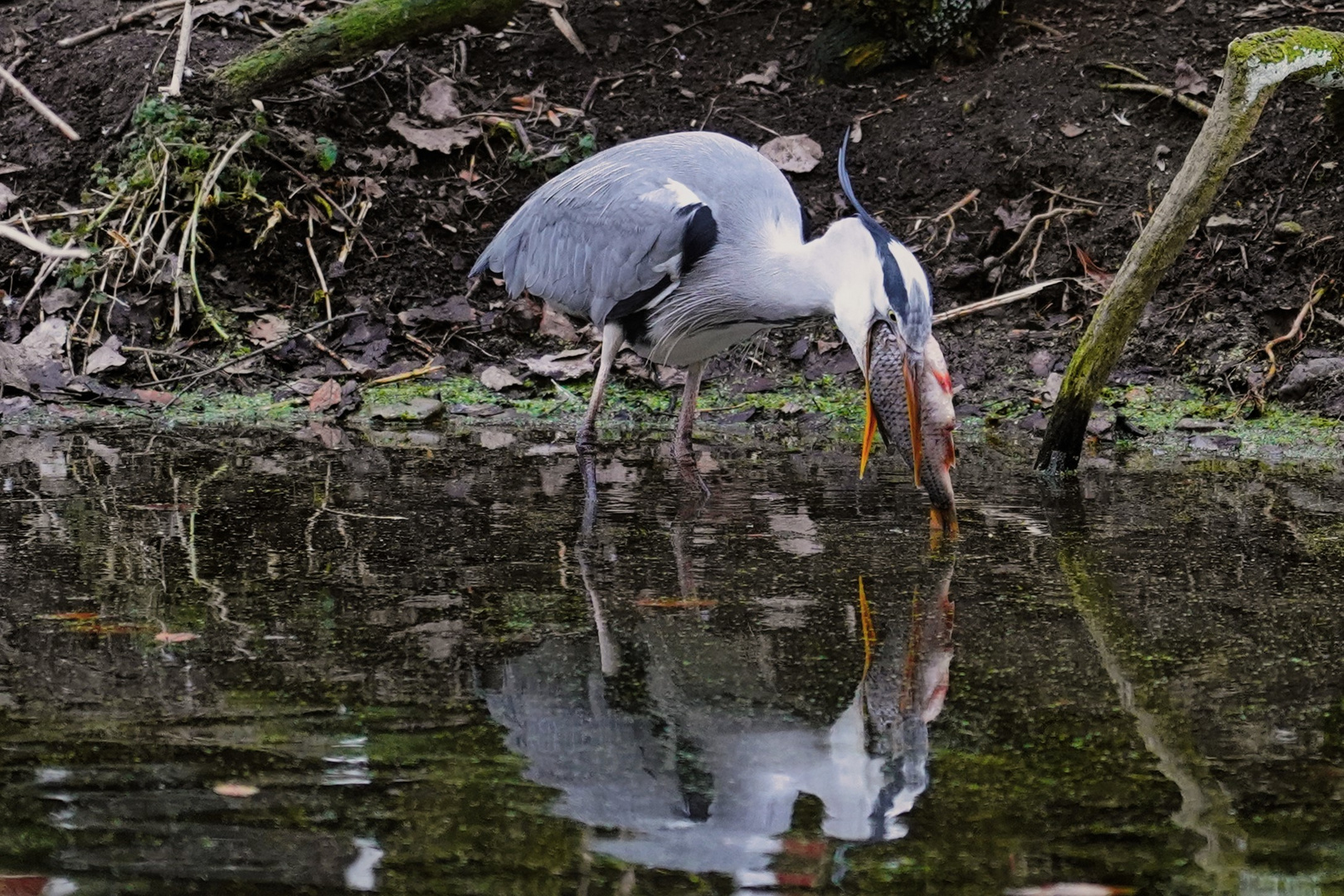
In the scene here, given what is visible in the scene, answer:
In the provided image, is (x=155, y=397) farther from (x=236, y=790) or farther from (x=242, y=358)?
(x=236, y=790)

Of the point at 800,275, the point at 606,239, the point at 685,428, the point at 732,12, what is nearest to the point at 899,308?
the point at 800,275

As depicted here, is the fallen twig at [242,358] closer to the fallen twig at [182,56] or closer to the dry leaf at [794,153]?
the fallen twig at [182,56]

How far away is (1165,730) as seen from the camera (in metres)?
2.53

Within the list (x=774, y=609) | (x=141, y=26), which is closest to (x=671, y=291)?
(x=774, y=609)

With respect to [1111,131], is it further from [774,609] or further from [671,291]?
[774,609]

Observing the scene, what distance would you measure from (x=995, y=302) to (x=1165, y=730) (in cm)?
480

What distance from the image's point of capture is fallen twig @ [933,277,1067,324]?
23.3 ft

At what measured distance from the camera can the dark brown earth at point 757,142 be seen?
22.7ft

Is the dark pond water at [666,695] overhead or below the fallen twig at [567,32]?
below

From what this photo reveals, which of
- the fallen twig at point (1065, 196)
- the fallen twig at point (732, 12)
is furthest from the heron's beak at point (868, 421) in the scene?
the fallen twig at point (732, 12)

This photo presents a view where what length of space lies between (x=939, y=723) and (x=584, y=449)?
10.0 feet

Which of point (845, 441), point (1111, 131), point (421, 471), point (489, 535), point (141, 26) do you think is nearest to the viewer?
point (489, 535)

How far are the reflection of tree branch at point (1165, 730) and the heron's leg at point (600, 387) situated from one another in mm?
2245

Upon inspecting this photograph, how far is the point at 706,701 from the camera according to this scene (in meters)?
2.74
